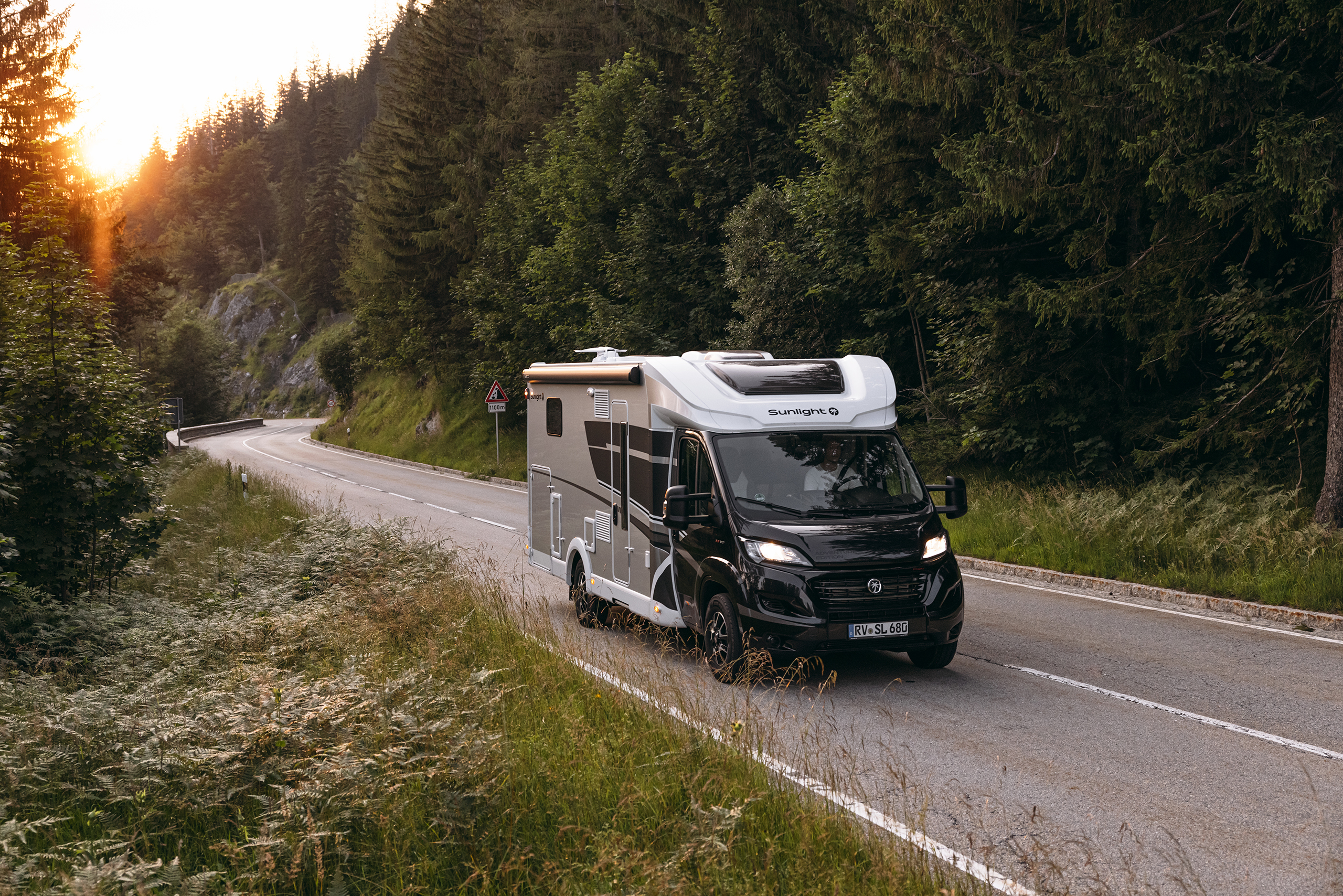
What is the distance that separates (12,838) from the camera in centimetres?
523

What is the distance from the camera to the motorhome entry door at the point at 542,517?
13.1 m

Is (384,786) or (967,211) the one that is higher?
(967,211)

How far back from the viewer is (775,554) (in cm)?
854

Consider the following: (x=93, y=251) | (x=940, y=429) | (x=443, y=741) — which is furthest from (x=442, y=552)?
(x=93, y=251)

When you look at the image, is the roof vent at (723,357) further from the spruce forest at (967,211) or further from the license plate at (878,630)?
the spruce forest at (967,211)

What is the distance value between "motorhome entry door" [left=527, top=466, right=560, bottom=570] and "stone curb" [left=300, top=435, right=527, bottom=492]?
17.4m

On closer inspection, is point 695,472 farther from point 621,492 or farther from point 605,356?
point 605,356

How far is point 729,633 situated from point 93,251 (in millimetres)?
22792

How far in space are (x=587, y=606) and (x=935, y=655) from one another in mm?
4278

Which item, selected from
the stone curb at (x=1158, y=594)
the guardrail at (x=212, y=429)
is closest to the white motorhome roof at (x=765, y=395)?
the stone curb at (x=1158, y=594)

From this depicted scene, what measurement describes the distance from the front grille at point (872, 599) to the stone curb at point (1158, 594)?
5.03 m

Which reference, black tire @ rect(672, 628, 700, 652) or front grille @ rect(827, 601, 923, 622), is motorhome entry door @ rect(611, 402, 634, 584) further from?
front grille @ rect(827, 601, 923, 622)

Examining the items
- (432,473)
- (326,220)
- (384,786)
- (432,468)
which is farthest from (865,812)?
(326,220)

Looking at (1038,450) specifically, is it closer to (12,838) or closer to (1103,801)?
(1103,801)
